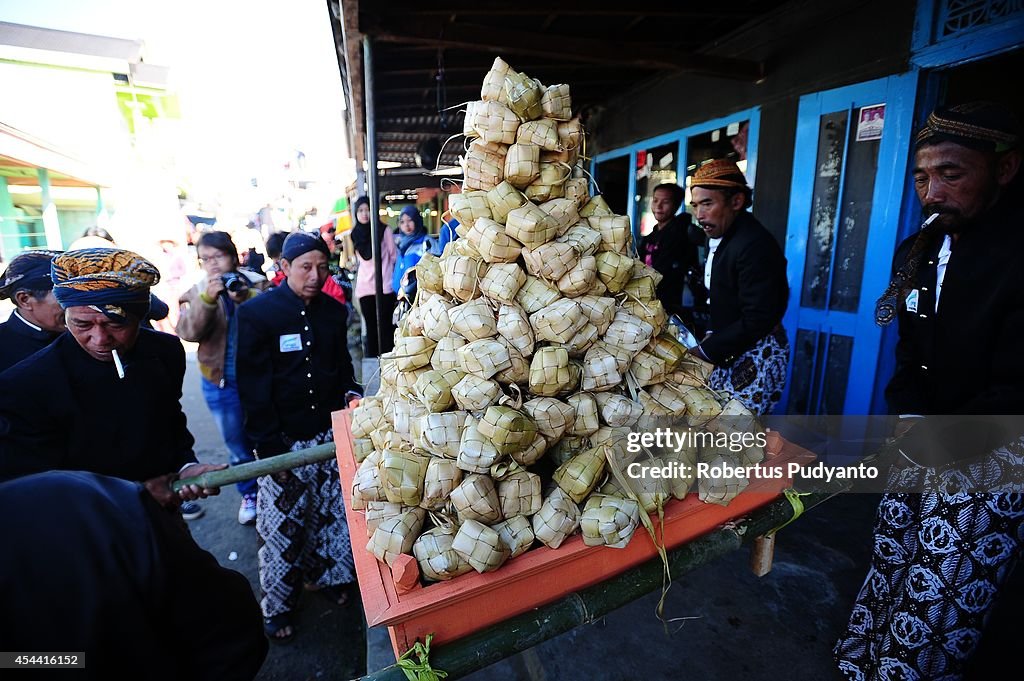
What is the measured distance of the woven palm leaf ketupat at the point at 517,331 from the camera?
1308 millimetres

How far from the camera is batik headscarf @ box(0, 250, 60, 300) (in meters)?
2.24

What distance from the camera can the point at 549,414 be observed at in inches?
50.0

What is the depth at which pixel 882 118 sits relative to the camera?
10.9 ft

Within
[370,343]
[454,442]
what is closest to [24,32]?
[370,343]

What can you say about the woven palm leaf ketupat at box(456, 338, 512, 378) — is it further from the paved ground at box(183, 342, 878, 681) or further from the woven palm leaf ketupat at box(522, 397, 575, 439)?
the paved ground at box(183, 342, 878, 681)

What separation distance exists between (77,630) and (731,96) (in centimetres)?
550

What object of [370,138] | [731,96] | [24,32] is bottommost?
[370,138]

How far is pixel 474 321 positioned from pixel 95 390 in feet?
4.82

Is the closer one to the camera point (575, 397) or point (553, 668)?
point (575, 397)

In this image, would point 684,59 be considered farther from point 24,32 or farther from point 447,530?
point 24,32

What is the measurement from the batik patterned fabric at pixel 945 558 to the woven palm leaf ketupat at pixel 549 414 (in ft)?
4.63

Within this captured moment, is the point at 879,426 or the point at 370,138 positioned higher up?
the point at 370,138

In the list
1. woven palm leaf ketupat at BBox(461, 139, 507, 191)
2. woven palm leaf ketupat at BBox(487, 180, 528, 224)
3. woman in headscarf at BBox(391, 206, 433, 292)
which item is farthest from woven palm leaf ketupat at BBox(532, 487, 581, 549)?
woman in headscarf at BBox(391, 206, 433, 292)

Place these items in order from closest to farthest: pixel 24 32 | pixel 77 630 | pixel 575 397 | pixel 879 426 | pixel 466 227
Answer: pixel 77 630
pixel 575 397
pixel 466 227
pixel 879 426
pixel 24 32
